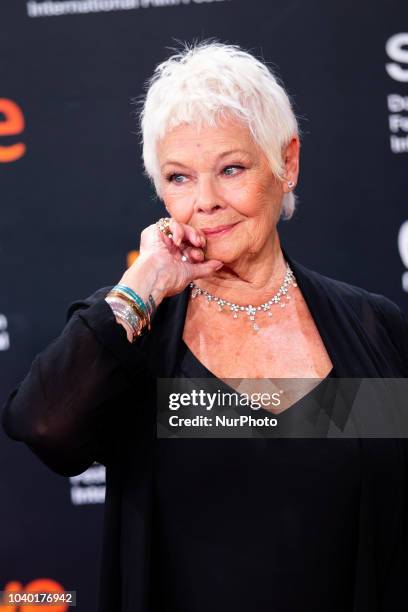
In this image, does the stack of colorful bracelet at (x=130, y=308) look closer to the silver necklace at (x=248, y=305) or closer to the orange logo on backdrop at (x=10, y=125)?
the silver necklace at (x=248, y=305)

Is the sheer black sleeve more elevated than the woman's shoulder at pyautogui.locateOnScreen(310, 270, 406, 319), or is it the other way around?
the woman's shoulder at pyautogui.locateOnScreen(310, 270, 406, 319)

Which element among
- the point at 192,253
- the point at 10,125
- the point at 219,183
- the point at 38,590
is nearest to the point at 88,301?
the point at 192,253

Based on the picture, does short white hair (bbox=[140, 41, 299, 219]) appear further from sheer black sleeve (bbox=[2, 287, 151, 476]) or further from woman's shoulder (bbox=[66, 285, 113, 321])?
sheer black sleeve (bbox=[2, 287, 151, 476])

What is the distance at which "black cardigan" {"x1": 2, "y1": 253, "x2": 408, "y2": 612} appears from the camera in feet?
4.65

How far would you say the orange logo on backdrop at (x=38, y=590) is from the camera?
2.45 m

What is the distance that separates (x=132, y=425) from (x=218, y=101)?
649 mm

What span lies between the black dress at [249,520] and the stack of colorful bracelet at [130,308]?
224mm

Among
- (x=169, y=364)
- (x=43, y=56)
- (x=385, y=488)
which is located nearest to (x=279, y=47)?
(x=43, y=56)

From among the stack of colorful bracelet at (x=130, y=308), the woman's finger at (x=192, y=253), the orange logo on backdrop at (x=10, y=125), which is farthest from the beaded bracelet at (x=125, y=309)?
the orange logo on backdrop at (x=10, y=125)

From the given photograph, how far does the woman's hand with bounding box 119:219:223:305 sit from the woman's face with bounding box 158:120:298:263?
0.03 meters

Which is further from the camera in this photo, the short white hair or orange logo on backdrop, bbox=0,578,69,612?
orange logo on backdrop, bbox=0,578,69,612

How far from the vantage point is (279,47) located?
7.86 ft

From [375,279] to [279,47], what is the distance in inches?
28.8

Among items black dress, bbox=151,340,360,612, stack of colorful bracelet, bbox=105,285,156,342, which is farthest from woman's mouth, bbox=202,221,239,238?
black dress, bbox=151,340,360,612
